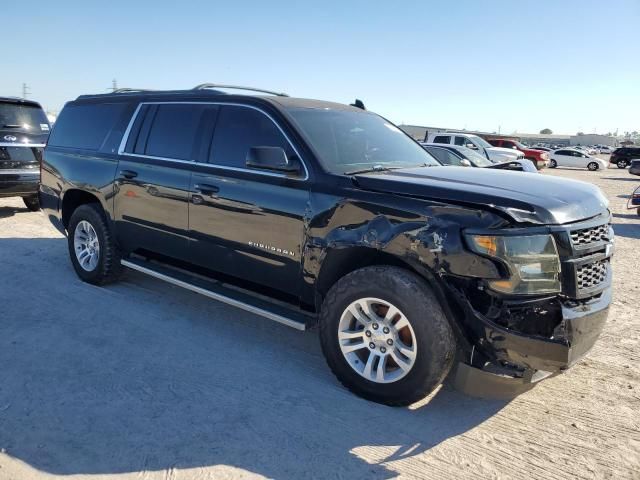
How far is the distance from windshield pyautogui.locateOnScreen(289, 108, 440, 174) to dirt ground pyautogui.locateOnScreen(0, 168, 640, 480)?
1565mm

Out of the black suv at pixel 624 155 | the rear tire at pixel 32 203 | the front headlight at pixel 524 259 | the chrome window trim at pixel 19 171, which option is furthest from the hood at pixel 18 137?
the black suv at pixel 624 155

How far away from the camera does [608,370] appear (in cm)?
399

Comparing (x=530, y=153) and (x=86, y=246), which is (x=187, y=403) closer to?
(x=86, y=246)

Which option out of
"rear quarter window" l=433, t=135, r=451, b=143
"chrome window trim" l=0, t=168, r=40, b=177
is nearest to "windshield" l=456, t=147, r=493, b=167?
"rear quarter window" l=433, t=135, r=451, b=143

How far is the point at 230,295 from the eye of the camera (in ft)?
13.9

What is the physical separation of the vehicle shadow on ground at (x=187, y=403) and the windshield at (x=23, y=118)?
5.47 m

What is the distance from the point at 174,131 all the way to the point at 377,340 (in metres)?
2.75

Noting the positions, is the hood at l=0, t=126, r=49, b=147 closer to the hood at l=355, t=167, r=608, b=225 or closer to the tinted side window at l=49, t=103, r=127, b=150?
the tinted side window at l=49, t=103, r=127, b=150

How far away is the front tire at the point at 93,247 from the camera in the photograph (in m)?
5.42

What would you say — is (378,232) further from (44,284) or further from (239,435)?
(44,284)

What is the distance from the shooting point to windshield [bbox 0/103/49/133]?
909 cm

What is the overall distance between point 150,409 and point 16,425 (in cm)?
74

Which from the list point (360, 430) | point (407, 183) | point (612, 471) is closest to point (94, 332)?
point (360, 430)

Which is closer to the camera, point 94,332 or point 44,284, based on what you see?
point 94,332
